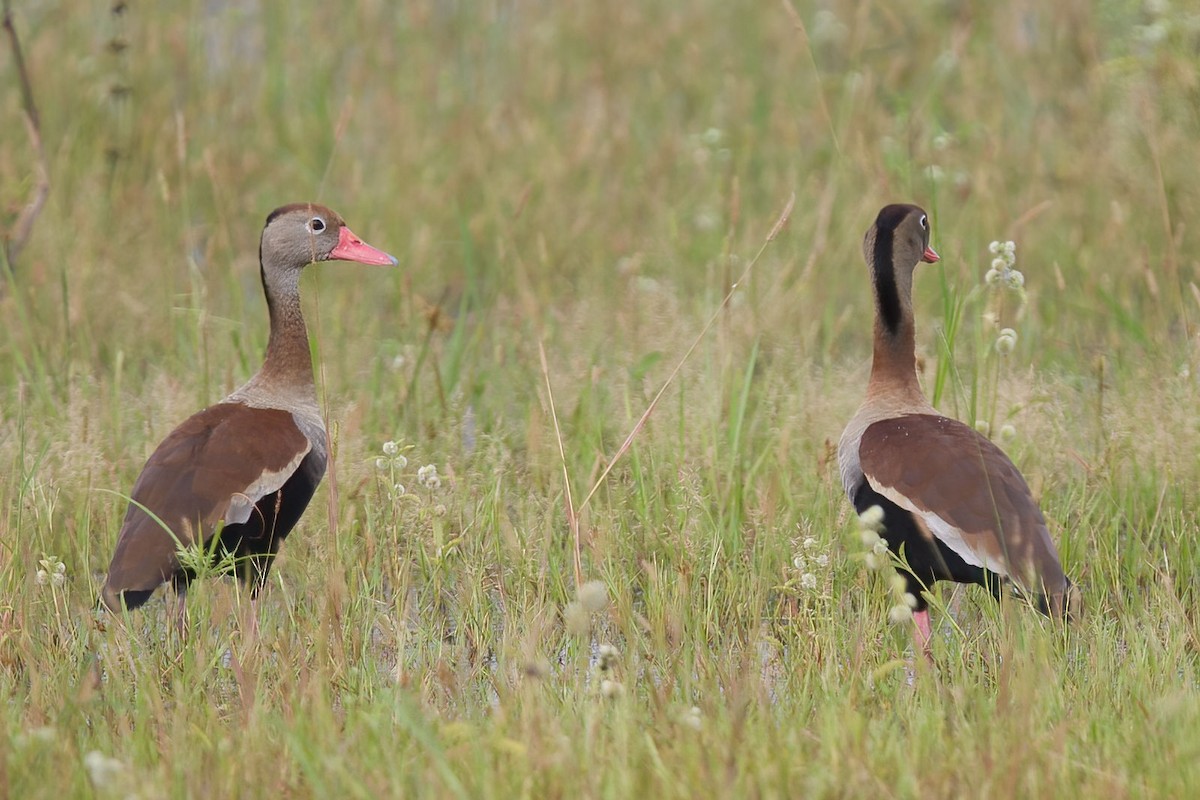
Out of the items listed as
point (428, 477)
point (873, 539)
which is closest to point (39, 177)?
point (428, 477)

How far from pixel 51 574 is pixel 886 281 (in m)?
2.41

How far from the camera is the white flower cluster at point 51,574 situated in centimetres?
393

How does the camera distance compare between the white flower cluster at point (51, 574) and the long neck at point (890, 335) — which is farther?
the long neck at point (890, 335)

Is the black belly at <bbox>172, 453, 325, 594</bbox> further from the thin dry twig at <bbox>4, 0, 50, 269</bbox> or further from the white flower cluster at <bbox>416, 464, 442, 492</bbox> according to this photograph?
the thin dry twig at <bbox>4, 0, 50, 269</bbox>

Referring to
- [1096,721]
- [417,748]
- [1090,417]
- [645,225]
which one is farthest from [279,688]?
[645,225]

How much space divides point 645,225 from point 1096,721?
445cm

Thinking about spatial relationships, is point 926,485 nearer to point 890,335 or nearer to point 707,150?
point 890,335

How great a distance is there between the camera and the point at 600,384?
227 inches

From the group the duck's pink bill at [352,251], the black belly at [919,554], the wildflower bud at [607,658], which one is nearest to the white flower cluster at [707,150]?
A: the duck's pink bill at [352,251]

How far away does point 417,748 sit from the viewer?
319 centimetres

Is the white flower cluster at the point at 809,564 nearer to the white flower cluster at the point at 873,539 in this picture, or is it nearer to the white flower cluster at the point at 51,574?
the white flower cluster at the point at 873,539

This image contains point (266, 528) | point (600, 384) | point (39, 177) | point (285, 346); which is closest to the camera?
point (266, 528)

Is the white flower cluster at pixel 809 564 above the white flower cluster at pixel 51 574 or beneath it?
beneath

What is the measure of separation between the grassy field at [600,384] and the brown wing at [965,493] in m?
0.16
